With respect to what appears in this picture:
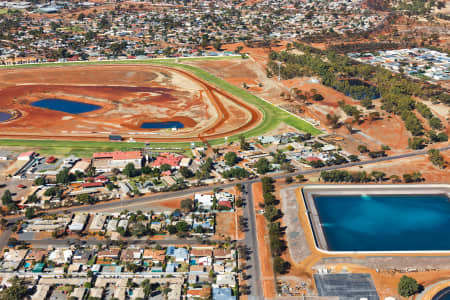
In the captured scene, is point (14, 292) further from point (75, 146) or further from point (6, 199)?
point (75, 146)

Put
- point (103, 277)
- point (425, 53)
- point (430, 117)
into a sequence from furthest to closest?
1. point (425, 53)
2. point (430, 117)
3. point (103, 277)

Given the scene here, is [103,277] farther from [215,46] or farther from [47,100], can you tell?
[215,46]

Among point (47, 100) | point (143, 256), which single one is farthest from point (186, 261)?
point (47, 100)

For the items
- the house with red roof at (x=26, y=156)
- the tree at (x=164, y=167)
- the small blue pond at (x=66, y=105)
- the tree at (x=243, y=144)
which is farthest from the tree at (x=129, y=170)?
the small blue pond at (x=66, y=105)

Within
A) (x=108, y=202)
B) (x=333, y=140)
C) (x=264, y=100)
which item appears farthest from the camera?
(x=264, y=100)

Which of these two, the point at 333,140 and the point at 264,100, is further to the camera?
the point at 264,100

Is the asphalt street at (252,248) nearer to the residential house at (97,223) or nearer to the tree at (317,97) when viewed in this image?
the residential house at (97,223)
